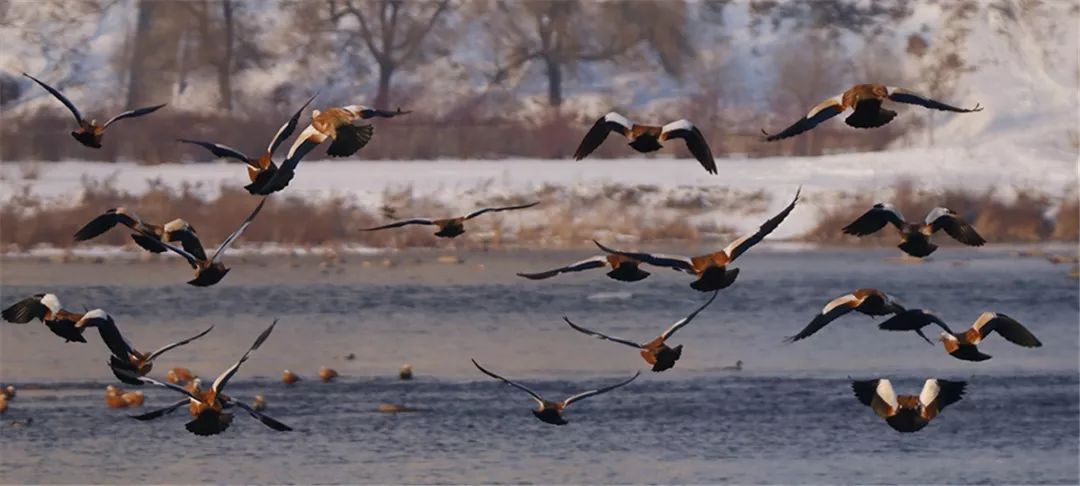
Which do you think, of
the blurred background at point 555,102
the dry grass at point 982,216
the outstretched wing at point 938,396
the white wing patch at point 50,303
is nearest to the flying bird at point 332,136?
the white wing patch at point 50,303

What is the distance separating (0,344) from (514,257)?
7.65 m

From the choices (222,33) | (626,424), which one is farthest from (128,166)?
(626,424)

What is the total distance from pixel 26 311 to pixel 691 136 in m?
3.32

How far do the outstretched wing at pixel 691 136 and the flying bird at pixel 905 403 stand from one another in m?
1.87

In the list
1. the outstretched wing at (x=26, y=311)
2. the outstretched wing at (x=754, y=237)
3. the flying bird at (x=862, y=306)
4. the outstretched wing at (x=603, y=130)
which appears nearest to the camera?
the outstretched wing at (x=603, y=130)

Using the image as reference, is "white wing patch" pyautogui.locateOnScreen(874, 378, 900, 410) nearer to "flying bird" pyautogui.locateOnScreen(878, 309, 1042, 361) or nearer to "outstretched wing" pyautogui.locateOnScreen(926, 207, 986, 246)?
"flying bird" pyautogui.locateOnScreen(878, 309, 1042, 361)

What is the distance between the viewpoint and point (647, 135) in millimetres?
9664

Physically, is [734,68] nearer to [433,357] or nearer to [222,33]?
[222,33]

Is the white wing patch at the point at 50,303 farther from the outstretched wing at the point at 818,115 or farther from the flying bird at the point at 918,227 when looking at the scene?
the flying bird at the point at 918,227

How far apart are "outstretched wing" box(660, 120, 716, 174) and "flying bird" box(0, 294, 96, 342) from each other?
290cm

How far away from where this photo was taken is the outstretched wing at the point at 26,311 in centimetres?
1059

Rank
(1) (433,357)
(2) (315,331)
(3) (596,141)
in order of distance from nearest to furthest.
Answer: (3) (596,141), (1) (433,357), (2) (315,331)

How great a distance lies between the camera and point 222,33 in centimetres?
3581

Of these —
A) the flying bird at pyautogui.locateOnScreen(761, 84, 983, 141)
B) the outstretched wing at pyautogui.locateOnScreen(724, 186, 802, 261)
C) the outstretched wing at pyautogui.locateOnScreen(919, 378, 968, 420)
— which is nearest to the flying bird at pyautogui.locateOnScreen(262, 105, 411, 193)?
the outstretched wing at pyautogui.locateOnScreen(724, 186, 802, 261)
